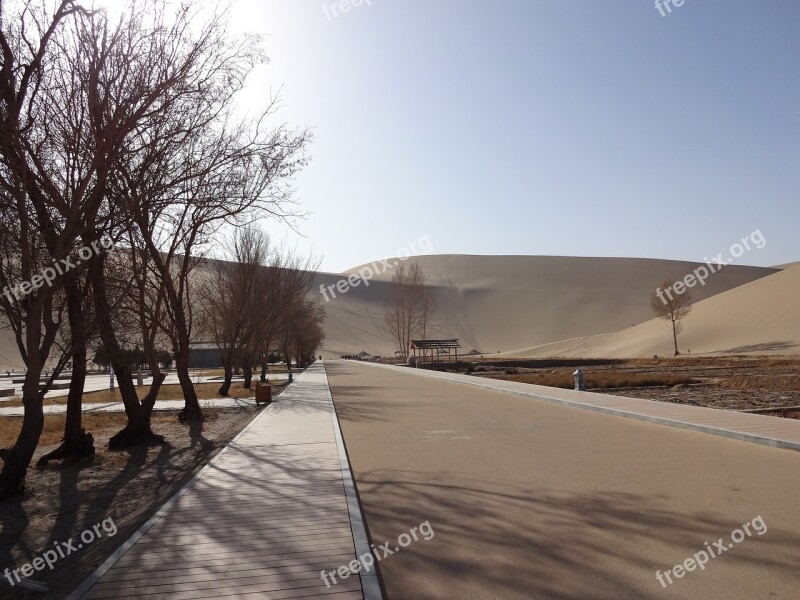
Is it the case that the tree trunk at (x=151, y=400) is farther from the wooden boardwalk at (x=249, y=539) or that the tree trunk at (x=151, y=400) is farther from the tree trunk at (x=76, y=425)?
the wooden boardwalk at (x=249, y=539)

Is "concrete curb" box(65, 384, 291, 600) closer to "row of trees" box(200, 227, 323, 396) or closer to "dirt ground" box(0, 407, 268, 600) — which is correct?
"dirt ground" box(0, 407, 268, 600)

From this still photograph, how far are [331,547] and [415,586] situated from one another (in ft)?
3.48

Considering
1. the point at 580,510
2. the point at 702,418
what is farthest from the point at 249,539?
the point at 702,418

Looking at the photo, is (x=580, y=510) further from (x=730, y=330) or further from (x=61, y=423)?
(x=730, y=330)

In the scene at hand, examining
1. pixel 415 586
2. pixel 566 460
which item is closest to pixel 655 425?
pixel 566 460

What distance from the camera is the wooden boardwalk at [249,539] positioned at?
4.87 meters

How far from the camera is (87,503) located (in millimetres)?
9695

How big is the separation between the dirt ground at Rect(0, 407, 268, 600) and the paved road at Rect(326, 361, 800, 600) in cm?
273

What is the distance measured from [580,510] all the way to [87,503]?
6.72 m

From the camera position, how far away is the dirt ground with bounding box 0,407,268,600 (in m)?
6.77

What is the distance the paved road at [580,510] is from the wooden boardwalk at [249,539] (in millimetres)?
377

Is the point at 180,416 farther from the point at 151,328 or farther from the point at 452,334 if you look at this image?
the point at 452,334

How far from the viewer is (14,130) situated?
8836mm

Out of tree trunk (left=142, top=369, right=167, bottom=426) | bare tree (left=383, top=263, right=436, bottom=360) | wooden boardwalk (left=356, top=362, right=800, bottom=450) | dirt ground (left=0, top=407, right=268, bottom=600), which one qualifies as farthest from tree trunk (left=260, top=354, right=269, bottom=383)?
bare tree (left=383, top=263, right=436, bottom=360)
